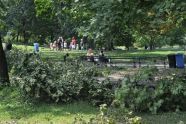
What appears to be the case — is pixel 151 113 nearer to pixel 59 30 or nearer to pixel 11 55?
pixel 11 55

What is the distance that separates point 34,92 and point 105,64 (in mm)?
12206

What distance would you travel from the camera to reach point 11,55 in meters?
24.6

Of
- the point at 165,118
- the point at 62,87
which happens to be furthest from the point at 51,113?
the point at 165,118

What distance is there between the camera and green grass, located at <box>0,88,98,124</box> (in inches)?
462

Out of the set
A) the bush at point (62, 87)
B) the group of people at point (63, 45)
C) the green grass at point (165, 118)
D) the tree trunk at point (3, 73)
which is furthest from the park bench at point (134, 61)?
the group of people at point (63, 45)

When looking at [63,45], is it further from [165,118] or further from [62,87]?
[165,118]

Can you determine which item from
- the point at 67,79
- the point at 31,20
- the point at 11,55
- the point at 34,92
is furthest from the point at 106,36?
the point at 31,20

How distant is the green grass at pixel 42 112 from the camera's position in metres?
11.7

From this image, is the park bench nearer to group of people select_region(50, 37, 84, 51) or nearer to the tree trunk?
the tree trunk

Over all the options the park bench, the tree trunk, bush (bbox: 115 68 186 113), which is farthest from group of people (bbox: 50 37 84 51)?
bush (bbox: 115 68 186 113)

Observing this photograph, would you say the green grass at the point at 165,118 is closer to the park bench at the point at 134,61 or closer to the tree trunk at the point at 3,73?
the tree trunk at the point at 3,73

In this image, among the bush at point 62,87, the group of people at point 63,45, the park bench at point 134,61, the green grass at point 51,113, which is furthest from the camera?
the group of people at point 63,45

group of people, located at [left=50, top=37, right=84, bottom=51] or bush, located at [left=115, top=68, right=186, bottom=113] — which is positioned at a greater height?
group of people, located at [left=50, top=37, right=84, bottom=51]

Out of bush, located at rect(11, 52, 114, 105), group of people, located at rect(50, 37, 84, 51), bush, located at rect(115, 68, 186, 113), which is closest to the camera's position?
bush, located at rect(115, 68, 186, 113)
